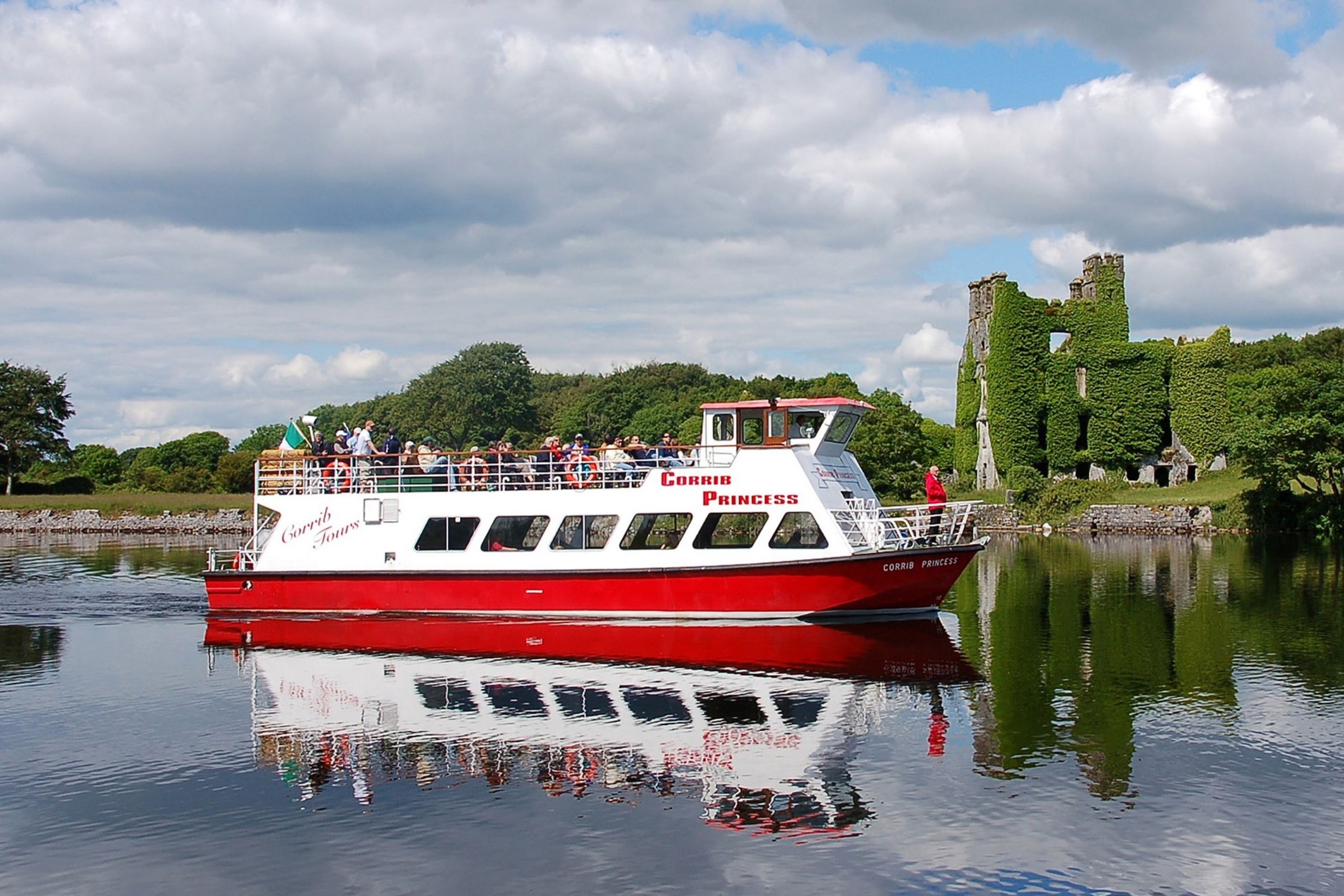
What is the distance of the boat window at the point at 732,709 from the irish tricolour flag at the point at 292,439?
1419cm

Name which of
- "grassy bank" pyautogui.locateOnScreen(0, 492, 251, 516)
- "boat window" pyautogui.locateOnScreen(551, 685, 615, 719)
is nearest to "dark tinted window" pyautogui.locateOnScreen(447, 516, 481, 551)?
"boat window" pyautogui.locateOnScreen(551, 685, 615, 719)

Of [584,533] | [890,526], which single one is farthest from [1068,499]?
[584,533]

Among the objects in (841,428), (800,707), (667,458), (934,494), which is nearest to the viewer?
(800,707)

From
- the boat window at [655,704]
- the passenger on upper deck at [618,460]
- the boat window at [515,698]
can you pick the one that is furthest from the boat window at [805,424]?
the boat window at [515,698]

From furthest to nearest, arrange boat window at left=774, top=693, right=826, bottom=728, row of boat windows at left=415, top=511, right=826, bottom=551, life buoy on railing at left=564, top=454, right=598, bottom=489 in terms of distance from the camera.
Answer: life buoy on railing at left=564, top=454, right=598, bottom=489
row of boat windows at left=415, top=511, right=826, bottom=551
boat window at left=774, top=693, right=826, bottom=728

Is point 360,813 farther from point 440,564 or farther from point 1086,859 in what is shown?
point 440,564

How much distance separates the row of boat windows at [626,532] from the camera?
23812mm

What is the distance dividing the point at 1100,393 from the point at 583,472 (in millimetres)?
48219

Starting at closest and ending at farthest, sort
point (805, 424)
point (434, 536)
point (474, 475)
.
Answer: point (805, 424), point (474, 475), point (434, 536)

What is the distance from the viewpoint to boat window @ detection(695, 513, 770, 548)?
24.1 metres

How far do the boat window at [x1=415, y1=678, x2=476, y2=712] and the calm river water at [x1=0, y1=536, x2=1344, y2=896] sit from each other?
0.32 ft

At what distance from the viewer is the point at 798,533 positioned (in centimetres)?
2377

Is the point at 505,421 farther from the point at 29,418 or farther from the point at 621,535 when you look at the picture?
the point at 621,535

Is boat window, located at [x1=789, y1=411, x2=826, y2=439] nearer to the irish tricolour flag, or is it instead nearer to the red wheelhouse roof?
the red wheelhouse roof
